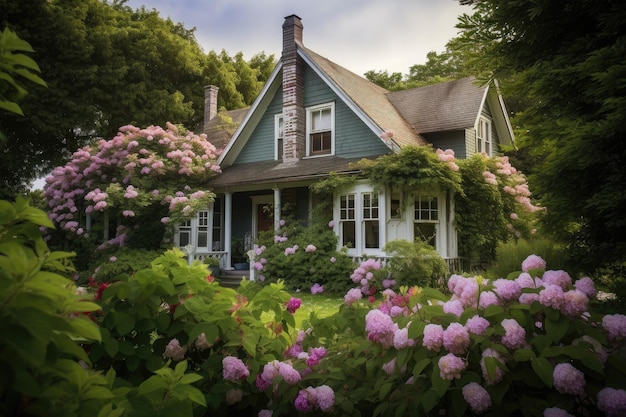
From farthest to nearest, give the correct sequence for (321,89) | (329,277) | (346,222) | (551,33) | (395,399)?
(321,89) → (346,222) → (329,277) → (551,33) → (395,399)

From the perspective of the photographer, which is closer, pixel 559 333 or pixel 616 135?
pixel 559 333

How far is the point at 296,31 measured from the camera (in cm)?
1505

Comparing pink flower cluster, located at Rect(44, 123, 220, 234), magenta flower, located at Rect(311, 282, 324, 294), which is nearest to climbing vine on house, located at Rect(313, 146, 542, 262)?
magenta flower, located at Rect(311, 282, 324, 294)

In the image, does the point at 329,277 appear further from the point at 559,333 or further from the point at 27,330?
the point at 27,330

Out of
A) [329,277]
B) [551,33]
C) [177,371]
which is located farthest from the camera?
[329,277]

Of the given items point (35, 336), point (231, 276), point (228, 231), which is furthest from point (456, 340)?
point (228, 231)

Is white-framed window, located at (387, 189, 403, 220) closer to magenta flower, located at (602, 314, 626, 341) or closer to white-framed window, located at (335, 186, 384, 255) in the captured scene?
white-framed window, located at (335, 186, 384, 255)

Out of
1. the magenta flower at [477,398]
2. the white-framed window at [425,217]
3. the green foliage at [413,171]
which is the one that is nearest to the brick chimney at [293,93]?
the green foliage at [413,171]

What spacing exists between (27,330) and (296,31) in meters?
Result: 15.4

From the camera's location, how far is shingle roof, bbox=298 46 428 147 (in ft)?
44.5

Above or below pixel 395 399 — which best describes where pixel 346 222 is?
above

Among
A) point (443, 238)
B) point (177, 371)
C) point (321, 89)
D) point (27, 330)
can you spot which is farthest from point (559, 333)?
point (321, 89)

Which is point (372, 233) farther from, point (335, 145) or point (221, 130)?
point (221, 130)

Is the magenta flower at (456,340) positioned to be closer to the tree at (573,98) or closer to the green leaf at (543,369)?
the green leaf at (543,369)
